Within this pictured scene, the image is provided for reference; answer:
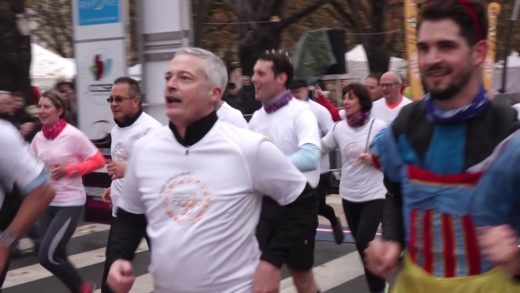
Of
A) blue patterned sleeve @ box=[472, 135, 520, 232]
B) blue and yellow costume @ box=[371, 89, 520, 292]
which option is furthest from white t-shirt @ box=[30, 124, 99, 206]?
blue patterned sleeve @ box=[472, 135, 520, 232]

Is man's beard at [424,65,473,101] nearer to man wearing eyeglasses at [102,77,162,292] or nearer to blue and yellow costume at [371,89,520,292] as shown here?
blue and yellow costume at [371,89,520,292]

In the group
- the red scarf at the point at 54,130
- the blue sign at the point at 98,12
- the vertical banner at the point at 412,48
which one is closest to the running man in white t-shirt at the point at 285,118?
the red scarf at the point at 54,130

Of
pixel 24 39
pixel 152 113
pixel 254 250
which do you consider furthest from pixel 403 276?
pixel 24 39

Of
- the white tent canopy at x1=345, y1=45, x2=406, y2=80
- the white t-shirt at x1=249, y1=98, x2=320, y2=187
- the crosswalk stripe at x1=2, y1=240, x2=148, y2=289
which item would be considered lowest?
the crosswalk stripe at x1=2, y1=240, x2=148, y2=289

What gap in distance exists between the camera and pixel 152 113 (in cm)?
1016

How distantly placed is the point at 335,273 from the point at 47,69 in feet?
55.2

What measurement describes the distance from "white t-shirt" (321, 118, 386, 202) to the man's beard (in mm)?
3971

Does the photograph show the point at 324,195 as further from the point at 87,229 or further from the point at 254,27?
the point at 254,27

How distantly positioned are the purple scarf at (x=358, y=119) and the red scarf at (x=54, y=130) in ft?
7.65

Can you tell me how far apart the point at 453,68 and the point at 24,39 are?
36.2 ft

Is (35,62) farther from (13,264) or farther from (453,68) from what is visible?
(453,68)

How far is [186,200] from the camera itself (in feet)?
10.4

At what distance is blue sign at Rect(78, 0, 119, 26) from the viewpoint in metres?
10.4

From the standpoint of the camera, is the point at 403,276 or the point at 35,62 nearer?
the point at 403,276
